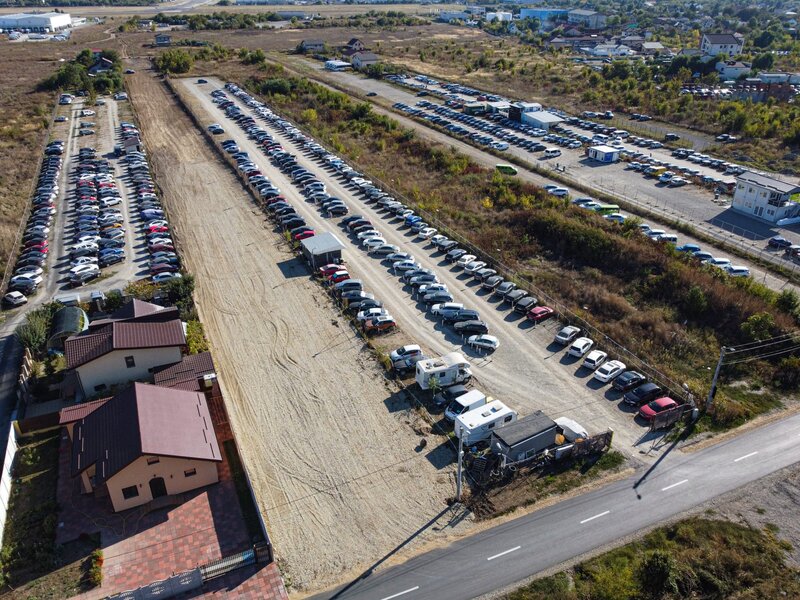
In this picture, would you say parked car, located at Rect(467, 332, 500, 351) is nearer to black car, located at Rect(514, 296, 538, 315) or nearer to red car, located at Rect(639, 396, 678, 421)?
black car, located at Rect(514, 296, 538, 315)

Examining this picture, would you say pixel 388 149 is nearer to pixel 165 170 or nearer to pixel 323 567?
pixel 165 170

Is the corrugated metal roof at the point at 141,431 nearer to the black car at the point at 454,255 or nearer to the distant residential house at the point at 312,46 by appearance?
the black car at the point at 454,255

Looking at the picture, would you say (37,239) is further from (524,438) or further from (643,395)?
(643,395)

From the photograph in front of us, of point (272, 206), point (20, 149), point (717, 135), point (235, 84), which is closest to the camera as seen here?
point (272, 206)

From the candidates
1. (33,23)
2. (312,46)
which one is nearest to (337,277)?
(312,46)

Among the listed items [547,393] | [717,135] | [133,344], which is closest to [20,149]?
[133,344]

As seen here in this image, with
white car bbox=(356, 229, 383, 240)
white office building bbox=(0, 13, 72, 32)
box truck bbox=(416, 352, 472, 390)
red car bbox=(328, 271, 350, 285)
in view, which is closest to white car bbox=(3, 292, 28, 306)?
red car bbox=(328, 271, 350, 285)

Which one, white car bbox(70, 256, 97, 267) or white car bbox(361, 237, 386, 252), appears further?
white car bbox(361, 237, 386, 252)
